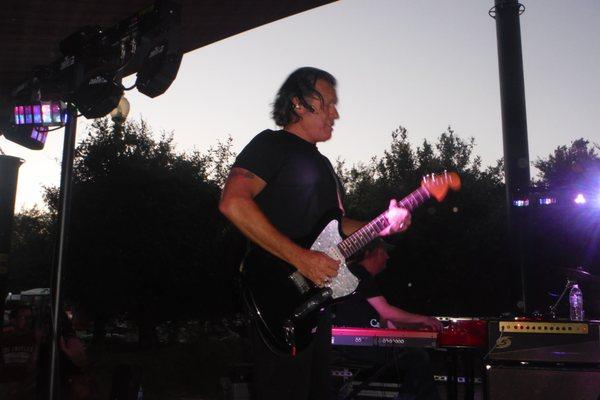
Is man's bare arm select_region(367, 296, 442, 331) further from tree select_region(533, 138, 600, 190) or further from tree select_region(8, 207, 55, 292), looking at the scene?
tree select_region(533, 138, 600, 190)

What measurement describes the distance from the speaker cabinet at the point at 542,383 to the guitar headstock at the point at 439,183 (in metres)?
1.23

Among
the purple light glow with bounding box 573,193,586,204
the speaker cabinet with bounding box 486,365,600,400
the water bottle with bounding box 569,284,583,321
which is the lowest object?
the speaker cabinet with bounding box 486,365,600,400

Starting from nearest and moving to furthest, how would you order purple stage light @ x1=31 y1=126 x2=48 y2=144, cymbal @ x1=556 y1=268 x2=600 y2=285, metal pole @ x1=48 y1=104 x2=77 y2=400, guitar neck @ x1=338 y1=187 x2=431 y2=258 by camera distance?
guitar neck @ x1=338 y1=187 x2=431 y2=258, metal pole @ x1=48 y1=104 x2=77 y2=400, cymbal @ x1=556 y1=268 x2=600 y2=285, purple stage light @ x1=31 y1=126 x2=48 y2=144

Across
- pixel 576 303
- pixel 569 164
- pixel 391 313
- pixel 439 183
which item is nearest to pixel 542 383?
pixel 439 183

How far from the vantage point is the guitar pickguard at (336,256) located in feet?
7.95

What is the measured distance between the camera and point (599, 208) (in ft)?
21.7

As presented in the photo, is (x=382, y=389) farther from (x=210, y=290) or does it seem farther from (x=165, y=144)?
(x=165, y=144)

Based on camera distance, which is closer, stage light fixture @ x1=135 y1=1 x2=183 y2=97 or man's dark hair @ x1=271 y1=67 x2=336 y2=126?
man's dark hair @ x1=271 y1=67 x2=336 y2=126

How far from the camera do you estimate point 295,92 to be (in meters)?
2.72

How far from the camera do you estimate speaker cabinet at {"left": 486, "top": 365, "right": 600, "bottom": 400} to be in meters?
3.74

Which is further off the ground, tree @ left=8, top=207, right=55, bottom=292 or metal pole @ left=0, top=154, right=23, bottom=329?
tree @ left=8, top=207, right=55, bottom=292

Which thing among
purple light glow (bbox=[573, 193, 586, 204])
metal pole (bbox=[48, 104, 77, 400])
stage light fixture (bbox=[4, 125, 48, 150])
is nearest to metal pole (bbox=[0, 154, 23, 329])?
stage light fixture (bbox=[4, 125, 48, 150])

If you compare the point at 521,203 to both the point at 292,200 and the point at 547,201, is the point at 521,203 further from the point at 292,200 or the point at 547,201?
the point at 292,200

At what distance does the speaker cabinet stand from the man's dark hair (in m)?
2.36
